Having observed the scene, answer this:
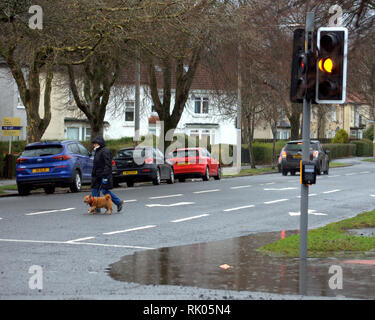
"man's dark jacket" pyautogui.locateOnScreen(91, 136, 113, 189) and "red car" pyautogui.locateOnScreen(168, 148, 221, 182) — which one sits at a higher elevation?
"man's dark jacket" pyautogui.locateOnScreen(91, 136, 113, 189)

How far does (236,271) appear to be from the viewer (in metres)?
10.7

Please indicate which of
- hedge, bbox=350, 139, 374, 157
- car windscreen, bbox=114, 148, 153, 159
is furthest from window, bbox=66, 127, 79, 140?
car windscreen, bbox=114, 148, 153, 159

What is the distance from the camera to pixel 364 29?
467 inches

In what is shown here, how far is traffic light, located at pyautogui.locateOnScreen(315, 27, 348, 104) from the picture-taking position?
1062cm

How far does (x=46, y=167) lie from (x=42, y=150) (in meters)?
0.75

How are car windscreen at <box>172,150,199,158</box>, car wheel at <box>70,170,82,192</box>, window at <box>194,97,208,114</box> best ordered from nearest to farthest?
car wheel at <box>70,170,82,192</box> → car windscreen at <box>172,150,199,158</box> → window at <box>194,97,208,114</box>

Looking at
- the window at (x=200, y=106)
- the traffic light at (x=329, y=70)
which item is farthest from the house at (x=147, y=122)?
the traffic light at (x=329, y=70)

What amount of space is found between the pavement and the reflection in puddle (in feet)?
0.04

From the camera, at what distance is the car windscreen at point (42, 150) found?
26.8 meters

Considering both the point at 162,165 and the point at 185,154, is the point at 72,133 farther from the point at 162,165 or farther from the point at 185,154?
the point at 162,165

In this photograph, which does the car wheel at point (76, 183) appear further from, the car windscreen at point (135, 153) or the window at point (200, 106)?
the window at point (200, 106)

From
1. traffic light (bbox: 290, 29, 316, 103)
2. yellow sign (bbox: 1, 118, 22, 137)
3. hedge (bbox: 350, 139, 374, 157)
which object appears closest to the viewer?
traffic light (bbox: 290, 29, 316, 103)

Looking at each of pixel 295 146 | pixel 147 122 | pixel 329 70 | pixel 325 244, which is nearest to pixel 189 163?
pixel 295 146

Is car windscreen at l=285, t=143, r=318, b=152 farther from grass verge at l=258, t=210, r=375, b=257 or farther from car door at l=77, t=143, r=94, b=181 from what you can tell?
grass verge at l=258, t=210, r=375, b=257
